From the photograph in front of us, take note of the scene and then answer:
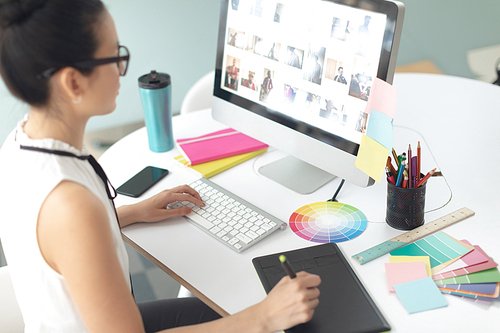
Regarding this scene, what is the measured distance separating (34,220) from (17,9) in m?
0.32

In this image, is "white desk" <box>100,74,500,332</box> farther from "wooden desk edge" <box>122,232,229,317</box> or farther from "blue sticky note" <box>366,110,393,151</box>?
"blue sticky note" <box>366,110,393,151</box>

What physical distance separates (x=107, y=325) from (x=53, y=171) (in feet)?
0.86

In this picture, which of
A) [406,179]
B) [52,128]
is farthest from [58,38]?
[406,179]

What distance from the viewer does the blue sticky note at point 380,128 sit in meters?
0.92

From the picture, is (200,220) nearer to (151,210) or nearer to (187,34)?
(151,210)

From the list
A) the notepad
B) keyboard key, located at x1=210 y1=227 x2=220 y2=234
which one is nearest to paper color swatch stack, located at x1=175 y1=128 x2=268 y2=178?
the notepad

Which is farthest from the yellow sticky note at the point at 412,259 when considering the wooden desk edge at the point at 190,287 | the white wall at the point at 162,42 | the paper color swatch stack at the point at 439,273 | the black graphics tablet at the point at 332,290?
the white wall at the point at 162,42

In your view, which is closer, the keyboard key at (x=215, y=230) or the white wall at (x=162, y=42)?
the keyboard key at (x=215, y=230)

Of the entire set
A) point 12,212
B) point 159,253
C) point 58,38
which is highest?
point 58,38

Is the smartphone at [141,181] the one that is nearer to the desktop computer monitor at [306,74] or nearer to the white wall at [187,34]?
the desktop computer monitor at [306,74]

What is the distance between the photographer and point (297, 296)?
29.5 inches

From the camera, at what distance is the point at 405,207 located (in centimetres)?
97

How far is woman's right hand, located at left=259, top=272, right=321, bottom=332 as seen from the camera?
2.44 ft

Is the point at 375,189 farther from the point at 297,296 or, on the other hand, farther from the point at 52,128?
the point at 52,128
